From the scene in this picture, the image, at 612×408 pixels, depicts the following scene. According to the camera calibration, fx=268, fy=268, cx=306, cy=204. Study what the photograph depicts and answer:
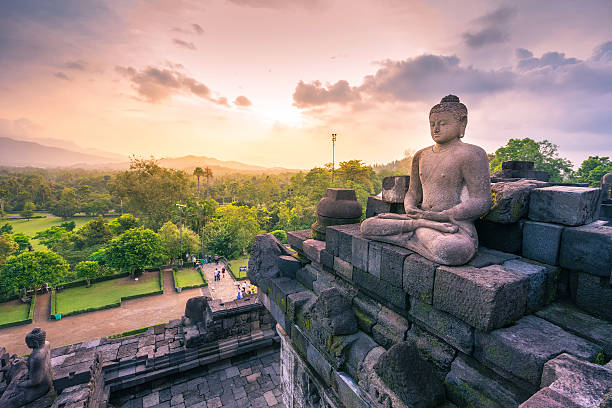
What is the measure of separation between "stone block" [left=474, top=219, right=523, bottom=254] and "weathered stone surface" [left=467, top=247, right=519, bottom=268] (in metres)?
0.08

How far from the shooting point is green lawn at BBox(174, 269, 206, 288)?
66.6 ft

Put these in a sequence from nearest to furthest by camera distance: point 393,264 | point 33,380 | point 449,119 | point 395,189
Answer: point 393,264 → point 449,119 → point 395,189 → point 33,380

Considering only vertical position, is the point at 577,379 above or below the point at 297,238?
above

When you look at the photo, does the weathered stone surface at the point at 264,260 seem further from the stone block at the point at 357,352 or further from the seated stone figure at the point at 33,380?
the seated stone figure at the point at 33,380

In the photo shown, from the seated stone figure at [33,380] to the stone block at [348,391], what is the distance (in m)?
8.16

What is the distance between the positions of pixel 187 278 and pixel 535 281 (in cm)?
2314

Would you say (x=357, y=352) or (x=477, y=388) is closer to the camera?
(x=477, y=388)

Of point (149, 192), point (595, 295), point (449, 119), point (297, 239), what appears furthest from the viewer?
point (149, 192)

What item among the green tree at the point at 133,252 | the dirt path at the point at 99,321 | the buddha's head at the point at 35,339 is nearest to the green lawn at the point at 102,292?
the dirt path at the point at 99,321

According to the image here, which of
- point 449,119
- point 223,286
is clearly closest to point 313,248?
point 449,119

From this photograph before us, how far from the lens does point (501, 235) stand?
3.00 meters

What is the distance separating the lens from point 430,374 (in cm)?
218

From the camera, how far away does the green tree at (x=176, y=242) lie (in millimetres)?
23969

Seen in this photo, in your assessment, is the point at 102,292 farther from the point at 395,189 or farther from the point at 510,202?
the point at 510,202
